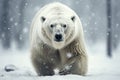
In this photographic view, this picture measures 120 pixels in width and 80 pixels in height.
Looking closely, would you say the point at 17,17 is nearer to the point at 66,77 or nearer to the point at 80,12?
the point at 80,12

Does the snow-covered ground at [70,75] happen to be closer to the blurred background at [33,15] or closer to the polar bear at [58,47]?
the polar bear at [58,47]

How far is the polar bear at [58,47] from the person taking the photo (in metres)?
4.27

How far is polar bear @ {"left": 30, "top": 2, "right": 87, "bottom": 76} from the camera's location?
4.27 m

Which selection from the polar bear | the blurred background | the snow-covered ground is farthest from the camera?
the blurred background

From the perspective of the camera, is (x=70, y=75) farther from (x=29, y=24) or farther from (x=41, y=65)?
(x=29, y=24)

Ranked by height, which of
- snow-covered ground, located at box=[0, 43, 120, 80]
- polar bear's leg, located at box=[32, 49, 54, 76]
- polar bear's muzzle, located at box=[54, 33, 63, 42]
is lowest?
snow-covered ground, located at box=[0, 43, 120, 80]

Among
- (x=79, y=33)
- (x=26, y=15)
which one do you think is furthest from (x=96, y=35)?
(x=79, y=33)

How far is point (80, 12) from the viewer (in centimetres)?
1689

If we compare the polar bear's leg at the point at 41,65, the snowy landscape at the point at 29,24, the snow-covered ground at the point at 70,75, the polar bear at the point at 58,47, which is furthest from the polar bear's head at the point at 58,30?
the snowy landscape at the point at 29,24

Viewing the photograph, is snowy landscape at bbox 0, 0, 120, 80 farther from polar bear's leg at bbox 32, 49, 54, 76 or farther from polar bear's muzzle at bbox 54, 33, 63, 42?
polar bear's muzzle at bbox 54, 33, 63, 42

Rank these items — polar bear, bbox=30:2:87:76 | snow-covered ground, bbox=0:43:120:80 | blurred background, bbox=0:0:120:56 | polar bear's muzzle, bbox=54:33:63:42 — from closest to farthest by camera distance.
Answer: snow-covered ground, bbox=0:43:120:80 < polar bear's muzzle, bbox=54:33:63:42 < polar bear, bbox=30:2:87:76 < blurred background, bbox=0:0:120:56

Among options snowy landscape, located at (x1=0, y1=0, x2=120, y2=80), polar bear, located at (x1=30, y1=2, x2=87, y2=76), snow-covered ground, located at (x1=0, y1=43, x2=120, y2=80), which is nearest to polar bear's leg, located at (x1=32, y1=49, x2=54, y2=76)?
polar bear, located at (x1=30, y1=2, x2=87, y2=76)

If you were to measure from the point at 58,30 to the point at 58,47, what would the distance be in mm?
311

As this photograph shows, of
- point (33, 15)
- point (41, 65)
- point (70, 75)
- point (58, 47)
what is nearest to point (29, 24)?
point (33, 15)
